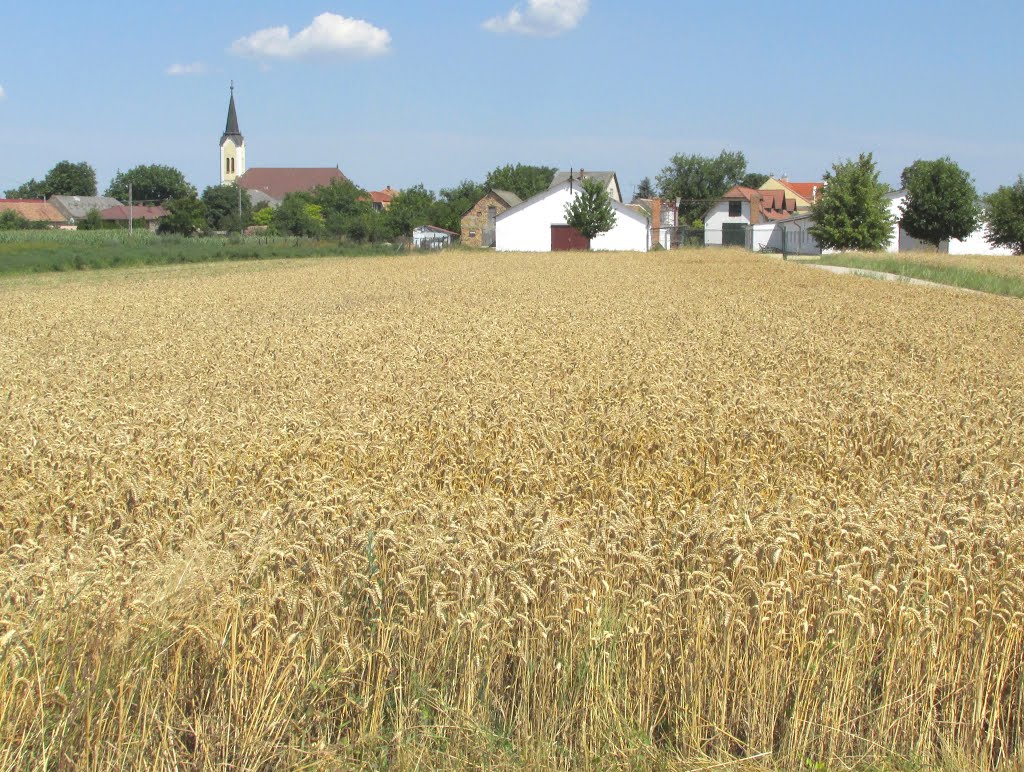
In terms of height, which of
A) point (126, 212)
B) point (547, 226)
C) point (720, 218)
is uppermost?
point (126, 212)

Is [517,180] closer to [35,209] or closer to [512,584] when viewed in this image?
[35,209]

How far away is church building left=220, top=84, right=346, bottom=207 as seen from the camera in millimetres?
182750

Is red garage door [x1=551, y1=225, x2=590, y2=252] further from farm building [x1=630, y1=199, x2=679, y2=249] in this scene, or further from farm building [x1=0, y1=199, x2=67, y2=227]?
farm building [x1=0, y1=199, x2=67, y2=227]

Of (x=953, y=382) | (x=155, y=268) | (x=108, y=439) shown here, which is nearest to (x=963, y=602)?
(x=108, y=439)

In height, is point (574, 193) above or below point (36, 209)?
below

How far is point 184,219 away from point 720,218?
58.1 m

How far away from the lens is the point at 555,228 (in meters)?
88.6

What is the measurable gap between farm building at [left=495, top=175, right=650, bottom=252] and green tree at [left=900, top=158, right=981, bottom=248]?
72.9 feet

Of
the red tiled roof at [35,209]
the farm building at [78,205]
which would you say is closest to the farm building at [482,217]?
the red tiled roof at [35,209]

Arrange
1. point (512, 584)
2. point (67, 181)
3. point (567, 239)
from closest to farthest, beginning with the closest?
point (512, 584) < point (567, 239) < point (67, 181)

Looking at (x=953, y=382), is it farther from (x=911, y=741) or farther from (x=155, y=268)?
(x=155, y=268)

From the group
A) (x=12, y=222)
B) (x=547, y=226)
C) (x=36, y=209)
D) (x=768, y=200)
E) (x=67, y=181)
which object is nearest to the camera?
(x=547, y=226)

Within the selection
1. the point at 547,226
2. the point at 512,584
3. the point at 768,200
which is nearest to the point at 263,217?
the point at 547,226

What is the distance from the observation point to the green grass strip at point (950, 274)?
105 ft
